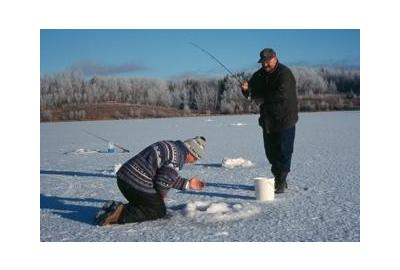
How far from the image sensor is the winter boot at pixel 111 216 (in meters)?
4.56

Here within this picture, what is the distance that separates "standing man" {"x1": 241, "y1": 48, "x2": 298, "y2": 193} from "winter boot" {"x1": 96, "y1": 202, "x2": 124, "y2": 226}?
6.27 ft

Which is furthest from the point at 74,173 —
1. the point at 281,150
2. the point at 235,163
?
the point at 281,150

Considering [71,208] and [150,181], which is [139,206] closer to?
[150,181]

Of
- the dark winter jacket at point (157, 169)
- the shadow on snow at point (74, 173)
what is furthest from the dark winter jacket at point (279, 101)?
the shadow on snow at point (74, 173)

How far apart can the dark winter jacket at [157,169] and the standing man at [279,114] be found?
1589 mm

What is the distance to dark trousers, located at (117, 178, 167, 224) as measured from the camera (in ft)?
14.9

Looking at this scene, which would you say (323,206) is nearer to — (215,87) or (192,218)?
(192,218)

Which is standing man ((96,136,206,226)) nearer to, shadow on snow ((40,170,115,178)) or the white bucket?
the white bucket

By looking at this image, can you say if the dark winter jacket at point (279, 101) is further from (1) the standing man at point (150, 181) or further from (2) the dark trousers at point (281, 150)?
(1) the standing man at point (150, 181)
